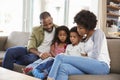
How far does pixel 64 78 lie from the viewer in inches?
85.0

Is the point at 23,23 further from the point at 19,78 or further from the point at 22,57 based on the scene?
the point at 19,78

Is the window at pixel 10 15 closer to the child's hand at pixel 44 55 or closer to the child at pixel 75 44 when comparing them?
the child's hand at pixel 44 55

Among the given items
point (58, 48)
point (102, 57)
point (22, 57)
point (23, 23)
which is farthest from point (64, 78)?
point (23, 23)

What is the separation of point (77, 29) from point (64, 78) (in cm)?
65

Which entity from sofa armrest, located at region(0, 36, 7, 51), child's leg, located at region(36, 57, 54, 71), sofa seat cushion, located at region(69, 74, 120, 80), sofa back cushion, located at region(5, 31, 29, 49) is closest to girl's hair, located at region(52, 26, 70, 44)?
child's leg, located at region(36, 57, 54, 71)

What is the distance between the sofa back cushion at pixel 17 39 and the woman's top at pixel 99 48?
1896mm

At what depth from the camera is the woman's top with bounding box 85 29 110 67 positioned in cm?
233

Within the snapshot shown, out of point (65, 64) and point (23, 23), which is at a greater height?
point (23, 23)

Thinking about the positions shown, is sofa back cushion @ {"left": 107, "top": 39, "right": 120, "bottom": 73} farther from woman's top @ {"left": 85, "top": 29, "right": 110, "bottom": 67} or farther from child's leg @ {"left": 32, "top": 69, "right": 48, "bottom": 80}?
child's leg @ {"left": 32, "top": 69, "right": 48, "bottom": 80}

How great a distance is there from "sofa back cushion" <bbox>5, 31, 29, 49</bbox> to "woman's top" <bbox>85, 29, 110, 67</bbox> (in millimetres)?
1896

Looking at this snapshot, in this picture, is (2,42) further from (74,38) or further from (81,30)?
(81,30)

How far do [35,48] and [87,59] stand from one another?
40.5 inches

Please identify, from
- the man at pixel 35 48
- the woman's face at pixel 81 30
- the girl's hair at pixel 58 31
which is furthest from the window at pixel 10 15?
the woman's face at pixel 81 30

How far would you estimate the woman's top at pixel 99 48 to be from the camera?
2332 mm
